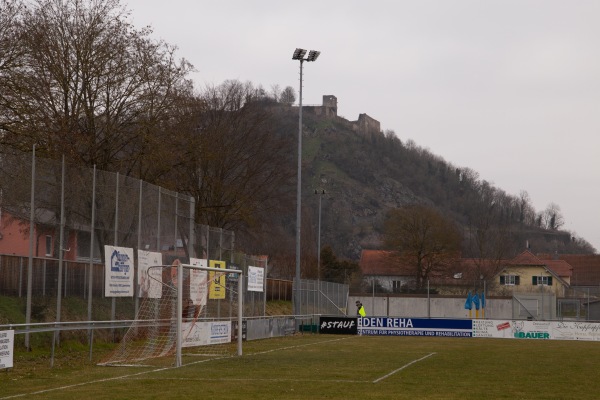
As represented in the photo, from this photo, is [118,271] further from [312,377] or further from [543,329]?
[543,329]

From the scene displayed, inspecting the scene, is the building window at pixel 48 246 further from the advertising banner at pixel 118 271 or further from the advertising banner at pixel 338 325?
the advertising banner at pixel 338 325

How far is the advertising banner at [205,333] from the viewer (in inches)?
1123

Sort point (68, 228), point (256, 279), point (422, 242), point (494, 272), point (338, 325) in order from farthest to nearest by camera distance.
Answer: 1. point (422, 242)
2. point (494, 272)
3. point (338, 325)
4. point (256, 279)
5. point (68, 228)

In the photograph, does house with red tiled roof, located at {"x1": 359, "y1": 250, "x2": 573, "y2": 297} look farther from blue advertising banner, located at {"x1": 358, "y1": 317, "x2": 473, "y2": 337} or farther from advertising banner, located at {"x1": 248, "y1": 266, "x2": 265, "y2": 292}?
advertising banner, located at {"x1": 248, "y1": 266, "x2": 265, "y2": 292}

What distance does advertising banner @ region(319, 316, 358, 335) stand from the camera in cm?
5175

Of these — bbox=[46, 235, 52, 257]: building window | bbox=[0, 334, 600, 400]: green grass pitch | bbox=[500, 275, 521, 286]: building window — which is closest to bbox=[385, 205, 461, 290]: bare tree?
bbox=[500, 275, 521, 286]: building window

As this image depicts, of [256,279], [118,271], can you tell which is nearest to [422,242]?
[256,279]

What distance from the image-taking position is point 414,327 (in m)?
51.1

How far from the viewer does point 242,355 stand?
29156mm

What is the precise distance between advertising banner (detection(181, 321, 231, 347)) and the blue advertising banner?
2014 centimetres

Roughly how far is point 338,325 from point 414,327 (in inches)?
164

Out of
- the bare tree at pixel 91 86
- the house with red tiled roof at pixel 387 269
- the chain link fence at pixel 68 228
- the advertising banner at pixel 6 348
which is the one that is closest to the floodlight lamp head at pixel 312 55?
the bare tree at pixel 91 86

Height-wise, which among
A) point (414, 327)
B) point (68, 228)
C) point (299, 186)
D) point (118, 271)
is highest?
point (299, 186)

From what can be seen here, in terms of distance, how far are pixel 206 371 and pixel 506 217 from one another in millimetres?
166912
